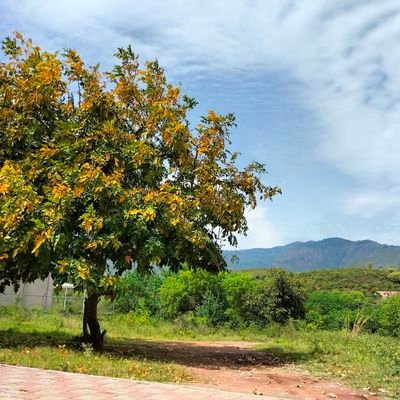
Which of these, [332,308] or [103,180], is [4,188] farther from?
[332,308]

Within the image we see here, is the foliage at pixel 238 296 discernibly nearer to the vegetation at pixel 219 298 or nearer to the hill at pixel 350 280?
the vegetation at pixel 219 298

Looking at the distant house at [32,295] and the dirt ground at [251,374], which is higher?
the distant house at [32,295]

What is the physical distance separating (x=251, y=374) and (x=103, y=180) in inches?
192

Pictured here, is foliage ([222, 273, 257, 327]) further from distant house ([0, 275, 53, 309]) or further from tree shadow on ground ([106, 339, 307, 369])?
tree shadow on ground ([106, 339, 307, 369])

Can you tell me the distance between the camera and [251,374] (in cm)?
1059

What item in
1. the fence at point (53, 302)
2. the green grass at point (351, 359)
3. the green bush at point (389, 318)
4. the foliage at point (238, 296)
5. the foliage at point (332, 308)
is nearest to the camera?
the green grass at point (351, 359)

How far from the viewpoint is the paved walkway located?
6312 millimetres

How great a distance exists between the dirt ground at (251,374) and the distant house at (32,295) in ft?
65.1

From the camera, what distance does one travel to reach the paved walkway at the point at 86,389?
20.7 ft

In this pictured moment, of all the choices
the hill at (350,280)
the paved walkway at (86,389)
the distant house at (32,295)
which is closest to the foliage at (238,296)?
the distant house at (32,295)

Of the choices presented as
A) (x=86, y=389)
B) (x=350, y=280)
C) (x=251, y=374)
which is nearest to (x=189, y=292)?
(x=251, y=374)

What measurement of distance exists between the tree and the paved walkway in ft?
9.64

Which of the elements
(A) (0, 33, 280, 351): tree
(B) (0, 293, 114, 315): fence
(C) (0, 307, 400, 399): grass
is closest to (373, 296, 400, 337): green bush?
(C) (0, 307, 400, 399): grass

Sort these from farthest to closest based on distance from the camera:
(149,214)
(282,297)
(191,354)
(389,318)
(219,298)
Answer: (219,298) → (389,318) → (282,297) → (191,354) → (149,214)
